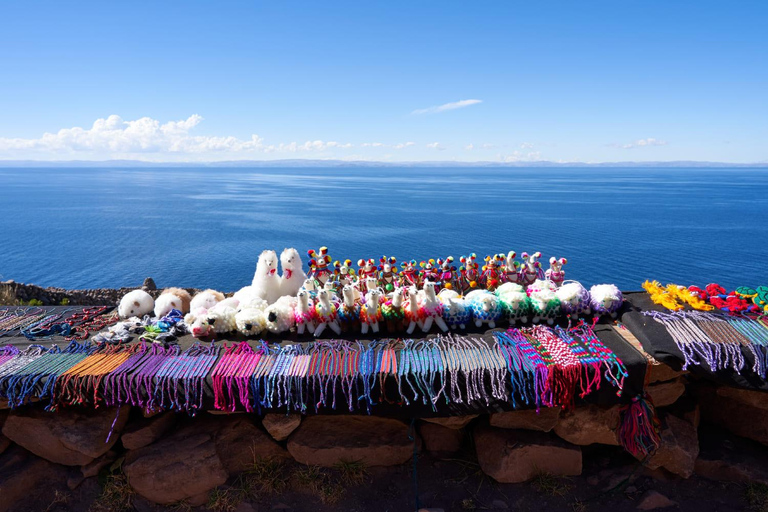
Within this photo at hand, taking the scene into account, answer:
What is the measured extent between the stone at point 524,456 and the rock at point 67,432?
3874mm

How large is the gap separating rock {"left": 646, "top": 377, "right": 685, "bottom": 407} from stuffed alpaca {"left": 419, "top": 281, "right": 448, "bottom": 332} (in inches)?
90.0

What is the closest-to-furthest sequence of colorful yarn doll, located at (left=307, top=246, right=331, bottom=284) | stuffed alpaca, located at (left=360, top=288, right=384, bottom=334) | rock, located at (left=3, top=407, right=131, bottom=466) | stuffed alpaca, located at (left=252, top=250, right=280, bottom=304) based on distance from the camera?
rock, located at (left=3, top=407, right=131, bottom=466)
stuffed alpaca, located at (left=360, top=288, right=384, bottom=334)
stuffed alpaca, located at (left=252, top=250, right=280, bottom=304)
colorful yarn doll, located at (left=307, top=246, right=331, bottom=284)

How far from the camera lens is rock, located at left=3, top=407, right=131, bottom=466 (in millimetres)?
4469

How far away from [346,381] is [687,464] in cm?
358

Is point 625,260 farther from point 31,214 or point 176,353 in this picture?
point 31,214

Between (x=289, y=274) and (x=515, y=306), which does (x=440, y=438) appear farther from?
(x=289, y=274)

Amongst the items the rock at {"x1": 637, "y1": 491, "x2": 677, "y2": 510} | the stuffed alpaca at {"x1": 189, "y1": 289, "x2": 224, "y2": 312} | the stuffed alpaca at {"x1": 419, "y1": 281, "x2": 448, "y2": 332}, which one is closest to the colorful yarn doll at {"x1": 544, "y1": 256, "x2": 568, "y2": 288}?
the stuffed alpaca at {"x1": 419, "y1": 281, "x2": 448, "y2": 332}

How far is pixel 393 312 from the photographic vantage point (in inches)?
202

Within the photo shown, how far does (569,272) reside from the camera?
30.4 meters

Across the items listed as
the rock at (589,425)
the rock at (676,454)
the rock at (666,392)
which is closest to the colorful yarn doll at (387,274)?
the rock at (589,425)

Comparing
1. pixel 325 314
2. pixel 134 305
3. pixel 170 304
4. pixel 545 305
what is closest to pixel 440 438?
pixel 325 314

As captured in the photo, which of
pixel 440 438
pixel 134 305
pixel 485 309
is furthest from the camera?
pixel 134 305

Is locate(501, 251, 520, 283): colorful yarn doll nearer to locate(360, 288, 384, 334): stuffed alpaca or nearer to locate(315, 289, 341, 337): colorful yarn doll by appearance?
locate(360, 288, 384, 334): stuffed alpaca

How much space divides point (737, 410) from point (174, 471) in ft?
19.9
